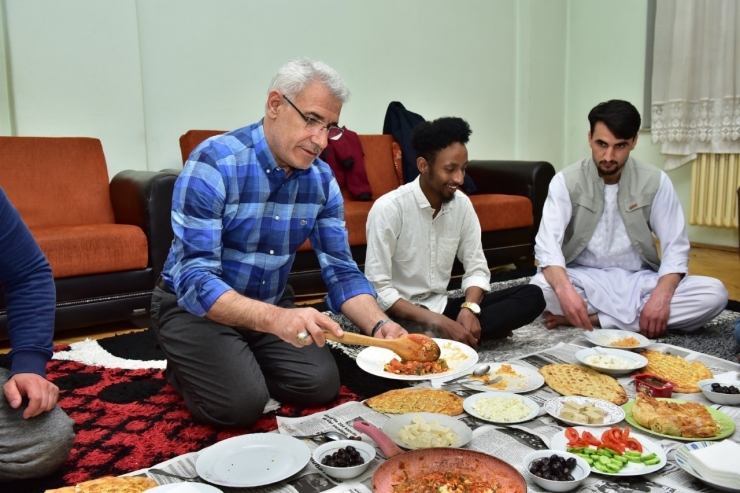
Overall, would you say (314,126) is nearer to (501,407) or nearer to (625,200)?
(501,407)

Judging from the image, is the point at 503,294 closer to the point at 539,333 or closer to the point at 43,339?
the point at 539,333

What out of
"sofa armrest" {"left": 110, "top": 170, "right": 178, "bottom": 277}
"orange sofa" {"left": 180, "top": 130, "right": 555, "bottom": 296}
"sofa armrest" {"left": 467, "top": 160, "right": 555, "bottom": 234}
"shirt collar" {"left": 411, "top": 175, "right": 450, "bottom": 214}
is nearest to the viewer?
"shirt collar" {"left": 411, "top": 175, "right": 450, "bottom": 214}

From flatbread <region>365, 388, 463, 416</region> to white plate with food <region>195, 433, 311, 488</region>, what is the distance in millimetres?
413

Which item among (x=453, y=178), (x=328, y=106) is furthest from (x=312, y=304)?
(x=328, y=106)

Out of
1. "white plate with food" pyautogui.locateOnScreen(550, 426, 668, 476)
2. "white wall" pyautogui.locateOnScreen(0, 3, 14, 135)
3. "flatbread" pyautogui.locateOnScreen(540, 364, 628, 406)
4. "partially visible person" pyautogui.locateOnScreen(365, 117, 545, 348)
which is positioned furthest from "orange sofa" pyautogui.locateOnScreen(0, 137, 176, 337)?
"white plate with food" pyautogui.locateOnScreen(550, 426, 668, 476)

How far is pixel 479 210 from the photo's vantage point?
13.7 feet

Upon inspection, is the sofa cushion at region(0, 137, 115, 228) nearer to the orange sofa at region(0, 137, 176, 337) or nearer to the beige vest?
the orange sofa at region(0, 137, 176, 337)

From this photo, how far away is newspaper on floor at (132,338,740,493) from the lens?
1397 millimetres

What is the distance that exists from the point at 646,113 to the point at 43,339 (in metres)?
5.31

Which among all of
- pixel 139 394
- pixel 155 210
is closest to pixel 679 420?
pixel 139 394

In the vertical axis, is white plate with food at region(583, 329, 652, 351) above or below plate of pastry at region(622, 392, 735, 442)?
below

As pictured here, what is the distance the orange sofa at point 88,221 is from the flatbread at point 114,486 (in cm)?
187

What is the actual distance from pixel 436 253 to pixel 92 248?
168 cm

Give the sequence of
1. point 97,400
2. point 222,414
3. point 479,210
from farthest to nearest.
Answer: point 479,210 < point 97,400 < point 222,414
